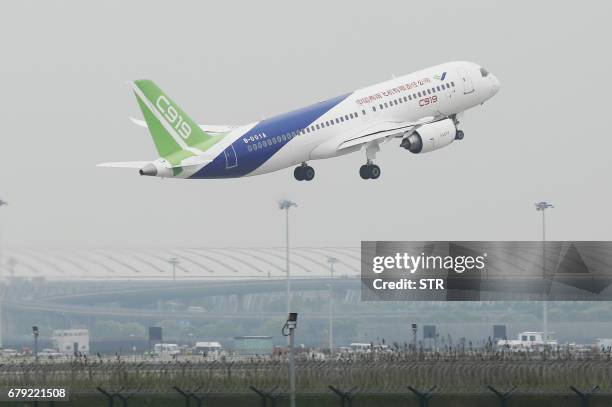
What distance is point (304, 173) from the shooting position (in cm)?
11000

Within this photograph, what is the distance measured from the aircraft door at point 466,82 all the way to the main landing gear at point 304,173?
15219 millimetres

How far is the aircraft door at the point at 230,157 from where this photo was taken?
9756cm

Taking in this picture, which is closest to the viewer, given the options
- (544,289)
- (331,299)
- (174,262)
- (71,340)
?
(544,289)

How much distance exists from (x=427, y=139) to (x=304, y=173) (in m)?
9.06

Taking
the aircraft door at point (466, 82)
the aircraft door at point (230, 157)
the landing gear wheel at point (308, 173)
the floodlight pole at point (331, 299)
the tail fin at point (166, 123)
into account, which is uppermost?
the aircraft door at point (466, 82)

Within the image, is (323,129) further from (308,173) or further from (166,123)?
(166,123)

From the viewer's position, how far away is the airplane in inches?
3853

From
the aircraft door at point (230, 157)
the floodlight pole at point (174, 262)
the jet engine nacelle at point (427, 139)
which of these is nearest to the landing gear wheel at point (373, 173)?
the jet engine nacelle at point (427, 139)

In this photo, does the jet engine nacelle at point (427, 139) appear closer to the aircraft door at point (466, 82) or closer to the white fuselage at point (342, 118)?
the white fuselage at point (342, 118)

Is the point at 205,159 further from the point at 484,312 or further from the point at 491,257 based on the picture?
the point at 484,312

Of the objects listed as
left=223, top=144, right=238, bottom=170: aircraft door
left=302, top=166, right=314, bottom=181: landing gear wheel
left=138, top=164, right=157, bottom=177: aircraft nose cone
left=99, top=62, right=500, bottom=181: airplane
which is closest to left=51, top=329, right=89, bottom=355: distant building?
left=99, top=62, right=500, bottom=181: airplane

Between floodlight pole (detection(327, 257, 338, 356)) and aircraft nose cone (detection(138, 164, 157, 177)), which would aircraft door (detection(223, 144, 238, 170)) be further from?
floodlight pole (detection(327, 257, 338, 356))

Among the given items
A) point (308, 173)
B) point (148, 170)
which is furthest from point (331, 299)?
point (148, 170)

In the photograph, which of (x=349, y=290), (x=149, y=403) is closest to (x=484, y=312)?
(x=349, y=290)
